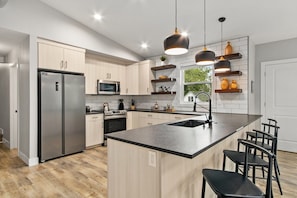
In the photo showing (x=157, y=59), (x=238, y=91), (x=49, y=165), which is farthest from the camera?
(x=157, y=59)

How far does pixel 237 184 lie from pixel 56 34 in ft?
13.3

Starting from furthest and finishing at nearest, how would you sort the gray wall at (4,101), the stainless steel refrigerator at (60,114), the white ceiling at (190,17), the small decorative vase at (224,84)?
the gray wall at (4,101) < the small decorative vase at (224,84) < the stainless steel refrigerator at (60,114) < the white ceiling at (190,17)

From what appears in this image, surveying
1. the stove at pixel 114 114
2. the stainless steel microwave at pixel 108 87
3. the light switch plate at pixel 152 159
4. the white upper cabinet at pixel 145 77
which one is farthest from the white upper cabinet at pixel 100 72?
the light switch plate at pixel 152 159

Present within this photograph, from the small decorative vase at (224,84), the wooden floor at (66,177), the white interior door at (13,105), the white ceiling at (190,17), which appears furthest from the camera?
the white interior door at (13,105)

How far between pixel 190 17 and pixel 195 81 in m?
1.86

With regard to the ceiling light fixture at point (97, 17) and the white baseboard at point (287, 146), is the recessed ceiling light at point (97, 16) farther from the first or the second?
the white baseboard at point (287, 146)

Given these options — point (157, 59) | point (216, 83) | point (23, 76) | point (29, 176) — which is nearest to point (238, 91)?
point (216, 83)

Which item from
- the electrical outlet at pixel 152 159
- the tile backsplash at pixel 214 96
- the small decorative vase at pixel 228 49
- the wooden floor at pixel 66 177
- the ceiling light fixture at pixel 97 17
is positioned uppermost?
the ceiling light fixture at pixel 97 17

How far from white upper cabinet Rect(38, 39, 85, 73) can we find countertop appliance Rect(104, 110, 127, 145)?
1371mm

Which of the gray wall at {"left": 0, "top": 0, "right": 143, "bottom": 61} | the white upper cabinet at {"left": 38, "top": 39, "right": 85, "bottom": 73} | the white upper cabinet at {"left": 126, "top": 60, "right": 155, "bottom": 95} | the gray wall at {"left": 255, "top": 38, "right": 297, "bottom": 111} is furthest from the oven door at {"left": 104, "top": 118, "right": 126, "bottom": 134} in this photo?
the gray wall at {"left": 255, "top": 38, "right": 297, "bottom": 111}

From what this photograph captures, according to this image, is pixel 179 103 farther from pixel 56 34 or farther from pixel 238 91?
pixel 56 34

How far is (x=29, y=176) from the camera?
2848 mm

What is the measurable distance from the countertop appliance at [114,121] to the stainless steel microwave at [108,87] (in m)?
0.61

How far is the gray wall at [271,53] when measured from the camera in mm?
4043
